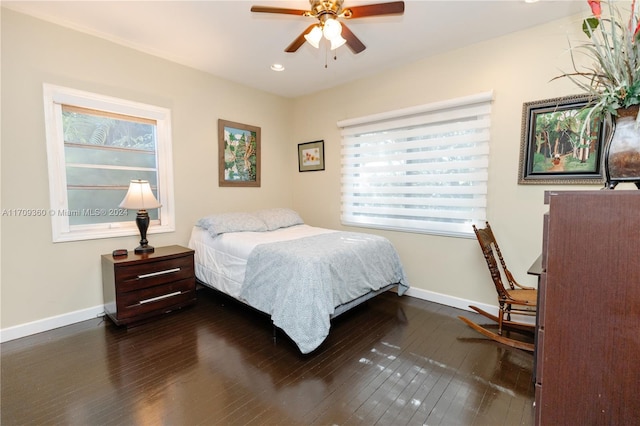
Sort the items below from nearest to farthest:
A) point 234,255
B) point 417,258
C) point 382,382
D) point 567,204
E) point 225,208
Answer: point 567,204, point 382,382, point 234,255, point 417,258, point 225,208

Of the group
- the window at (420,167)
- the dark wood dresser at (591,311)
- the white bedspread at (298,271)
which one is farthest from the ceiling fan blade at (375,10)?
the white bedspread at (298,271)

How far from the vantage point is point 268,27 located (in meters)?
2.56

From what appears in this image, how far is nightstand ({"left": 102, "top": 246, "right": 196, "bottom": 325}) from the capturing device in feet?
8.36

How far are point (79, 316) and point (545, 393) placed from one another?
11.6 feet

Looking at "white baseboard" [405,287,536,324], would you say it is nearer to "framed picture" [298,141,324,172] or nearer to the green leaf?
"framed picture" [298,141,324,172]

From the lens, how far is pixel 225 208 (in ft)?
12.6

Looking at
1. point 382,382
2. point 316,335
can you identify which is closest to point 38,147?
point 316,335

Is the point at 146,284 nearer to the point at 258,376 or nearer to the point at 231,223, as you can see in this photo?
the point at 231,223

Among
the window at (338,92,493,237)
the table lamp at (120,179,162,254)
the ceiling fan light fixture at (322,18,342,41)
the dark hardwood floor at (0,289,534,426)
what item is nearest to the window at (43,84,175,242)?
the table lamp at (120,179,162,254)

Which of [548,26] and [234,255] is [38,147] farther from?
[548,26]

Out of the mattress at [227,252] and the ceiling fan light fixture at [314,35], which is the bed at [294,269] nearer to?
the mattress at [227,252]

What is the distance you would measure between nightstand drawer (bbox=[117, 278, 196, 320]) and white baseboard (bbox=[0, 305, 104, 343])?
0.52 metres

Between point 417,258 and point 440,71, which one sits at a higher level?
point 440,71

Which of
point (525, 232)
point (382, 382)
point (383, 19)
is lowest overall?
point (382, 382)
